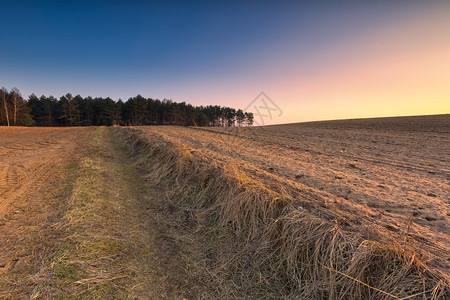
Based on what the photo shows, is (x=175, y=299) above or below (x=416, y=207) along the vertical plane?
below

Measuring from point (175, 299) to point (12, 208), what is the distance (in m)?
4.17

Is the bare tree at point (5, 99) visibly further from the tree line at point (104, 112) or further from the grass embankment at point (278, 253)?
the grass embankment at point (278, 253)

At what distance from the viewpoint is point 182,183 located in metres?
5.45

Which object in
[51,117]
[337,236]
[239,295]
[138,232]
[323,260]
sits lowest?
[239,295]

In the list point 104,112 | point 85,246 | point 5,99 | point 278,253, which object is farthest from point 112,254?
point 104,112

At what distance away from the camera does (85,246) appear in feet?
9.12

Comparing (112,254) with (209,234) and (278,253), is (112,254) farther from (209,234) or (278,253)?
(278,253)

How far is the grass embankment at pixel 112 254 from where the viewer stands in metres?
2.22

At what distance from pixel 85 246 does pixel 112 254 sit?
43 centimetres

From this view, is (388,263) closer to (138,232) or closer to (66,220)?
(138,232)

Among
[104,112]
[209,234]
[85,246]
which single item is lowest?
[209,234]

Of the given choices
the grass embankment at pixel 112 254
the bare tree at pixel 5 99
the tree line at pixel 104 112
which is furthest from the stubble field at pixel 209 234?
the bare tree at pixel 5 99

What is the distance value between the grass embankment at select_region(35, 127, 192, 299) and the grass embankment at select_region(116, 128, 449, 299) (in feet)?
1.06

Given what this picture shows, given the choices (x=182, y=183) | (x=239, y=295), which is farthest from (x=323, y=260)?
(x=182, y=183)
